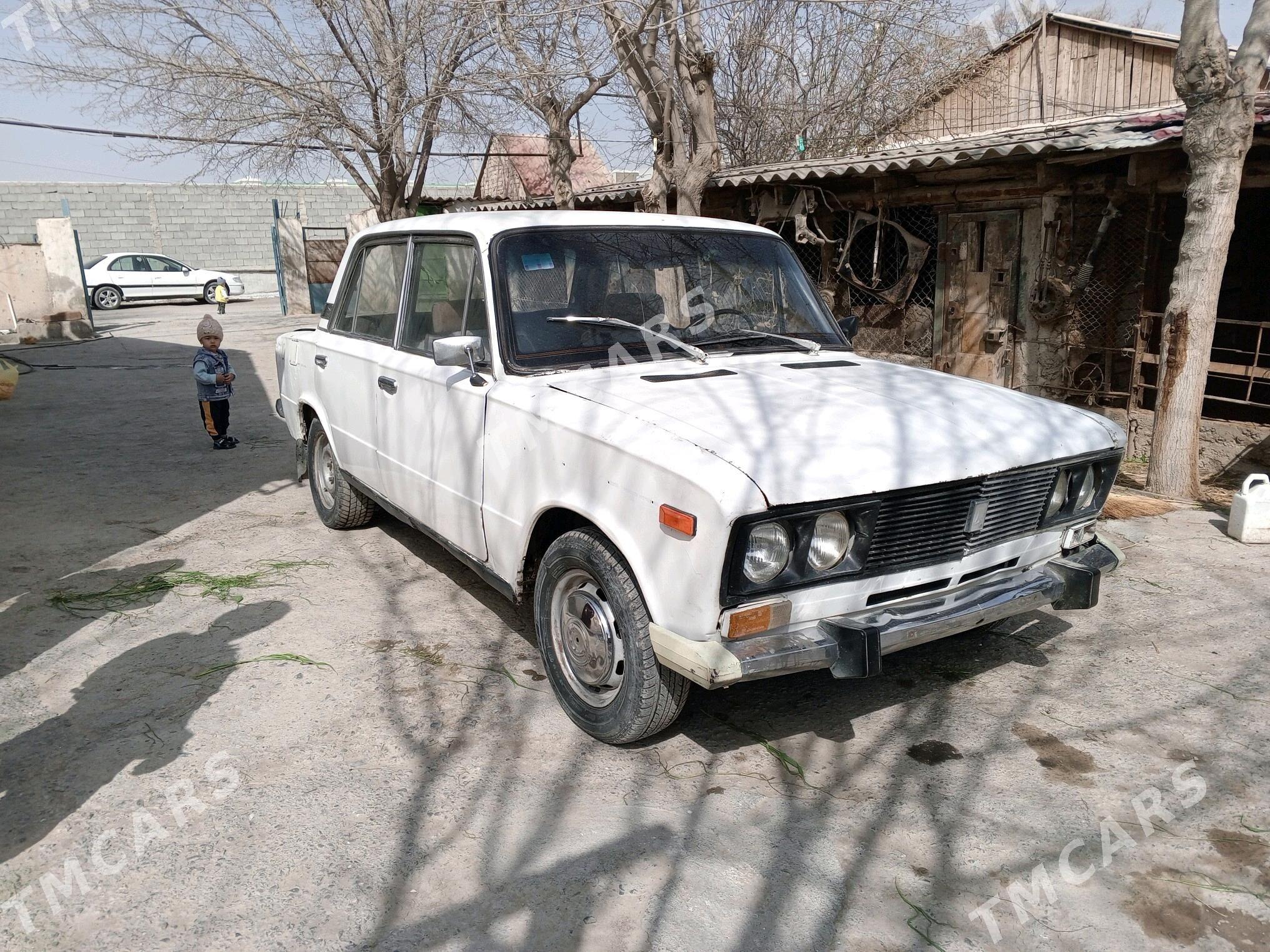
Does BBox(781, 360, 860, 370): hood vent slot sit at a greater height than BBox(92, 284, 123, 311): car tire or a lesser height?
greater

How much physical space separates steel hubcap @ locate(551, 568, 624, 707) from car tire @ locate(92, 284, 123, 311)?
26.4 m

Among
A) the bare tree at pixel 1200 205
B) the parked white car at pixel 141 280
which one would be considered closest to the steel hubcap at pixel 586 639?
the bare tree at pixel 1200 205

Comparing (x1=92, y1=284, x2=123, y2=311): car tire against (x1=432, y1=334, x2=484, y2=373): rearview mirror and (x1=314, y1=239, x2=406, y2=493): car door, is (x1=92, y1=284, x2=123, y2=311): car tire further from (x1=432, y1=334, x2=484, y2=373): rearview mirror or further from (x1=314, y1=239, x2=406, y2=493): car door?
(x1=432, y1=334, x2=484, y2=373): rearview mirror

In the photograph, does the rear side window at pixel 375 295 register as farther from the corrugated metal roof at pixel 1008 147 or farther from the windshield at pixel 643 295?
the corrugated metal roof at pixel 1008 147

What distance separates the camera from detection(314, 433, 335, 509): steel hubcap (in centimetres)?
580

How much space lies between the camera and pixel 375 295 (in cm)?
504

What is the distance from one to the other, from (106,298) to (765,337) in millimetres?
26154

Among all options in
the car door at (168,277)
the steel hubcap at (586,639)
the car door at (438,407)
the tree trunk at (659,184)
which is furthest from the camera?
the car door at (168,277)

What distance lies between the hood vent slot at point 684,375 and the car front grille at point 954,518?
1.00m

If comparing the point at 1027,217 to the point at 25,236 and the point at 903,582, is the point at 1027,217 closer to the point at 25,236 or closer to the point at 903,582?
the point at 903,582

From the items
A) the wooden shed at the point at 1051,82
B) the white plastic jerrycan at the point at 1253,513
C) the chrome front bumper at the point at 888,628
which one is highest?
the wooden shed at the point at 1051,82

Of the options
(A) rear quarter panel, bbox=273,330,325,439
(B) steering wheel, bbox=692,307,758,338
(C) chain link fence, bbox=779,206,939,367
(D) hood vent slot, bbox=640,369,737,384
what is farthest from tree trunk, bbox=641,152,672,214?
(D) hood vent slot, bbox=640,369,737,384

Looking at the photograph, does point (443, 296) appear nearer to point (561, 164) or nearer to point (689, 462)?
point (689, 462)

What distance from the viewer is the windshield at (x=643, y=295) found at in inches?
151
